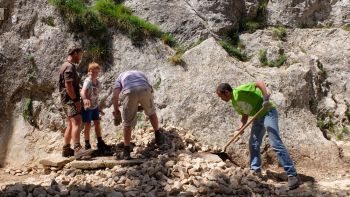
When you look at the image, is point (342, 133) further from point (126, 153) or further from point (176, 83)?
point (126, 153)

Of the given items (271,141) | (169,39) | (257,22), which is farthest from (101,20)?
(271,141)

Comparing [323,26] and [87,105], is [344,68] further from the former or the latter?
[87,105]

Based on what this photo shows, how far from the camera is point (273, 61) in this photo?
31.6 ft

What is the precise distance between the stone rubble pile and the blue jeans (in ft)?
0.95

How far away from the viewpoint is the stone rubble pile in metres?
5.55

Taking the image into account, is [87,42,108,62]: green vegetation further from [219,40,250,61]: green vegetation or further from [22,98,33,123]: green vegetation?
[219,40,250,61]: green vegetation

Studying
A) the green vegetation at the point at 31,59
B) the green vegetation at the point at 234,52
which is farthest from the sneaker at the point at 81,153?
the green vegetation at the point at 234,52

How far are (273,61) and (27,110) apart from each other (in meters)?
5.56

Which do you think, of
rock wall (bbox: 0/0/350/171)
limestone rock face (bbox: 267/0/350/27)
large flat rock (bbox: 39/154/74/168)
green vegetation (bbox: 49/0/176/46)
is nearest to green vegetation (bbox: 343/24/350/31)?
limestone rock face (bbox: 267/0/350/27)

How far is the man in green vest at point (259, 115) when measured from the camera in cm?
614

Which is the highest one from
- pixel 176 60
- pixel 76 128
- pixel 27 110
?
pixel 176 60

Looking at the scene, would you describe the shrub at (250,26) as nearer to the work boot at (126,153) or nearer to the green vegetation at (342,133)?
the green vegetation at (342,133)

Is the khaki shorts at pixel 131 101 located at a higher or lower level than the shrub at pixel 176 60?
lower

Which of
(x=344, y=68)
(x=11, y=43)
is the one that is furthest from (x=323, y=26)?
(x=11, y=43)
